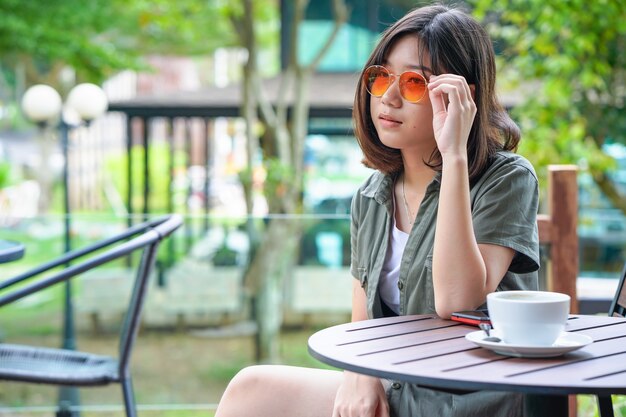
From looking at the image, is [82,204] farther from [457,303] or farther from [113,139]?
[457,303]

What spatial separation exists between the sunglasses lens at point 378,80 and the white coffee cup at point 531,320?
23.8 inches

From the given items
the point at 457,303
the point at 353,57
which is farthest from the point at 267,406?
the point at 353,57

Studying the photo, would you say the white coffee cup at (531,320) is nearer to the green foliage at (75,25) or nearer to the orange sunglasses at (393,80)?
the orange sunglasses at (393,80)

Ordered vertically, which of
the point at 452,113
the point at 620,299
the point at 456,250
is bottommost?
the point at 620,299

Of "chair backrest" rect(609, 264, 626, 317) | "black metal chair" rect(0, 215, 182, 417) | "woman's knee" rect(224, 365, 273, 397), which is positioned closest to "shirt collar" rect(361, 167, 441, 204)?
"woman's knee" rect(224, 365, 273, 397)

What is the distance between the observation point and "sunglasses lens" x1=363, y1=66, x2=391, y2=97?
1901 mm

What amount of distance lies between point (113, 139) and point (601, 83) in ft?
110

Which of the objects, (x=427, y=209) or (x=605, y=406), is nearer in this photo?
(x=605, y=406)

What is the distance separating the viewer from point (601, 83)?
7.72 m

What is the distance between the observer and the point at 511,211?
1.85 m

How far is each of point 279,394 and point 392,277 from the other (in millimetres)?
330

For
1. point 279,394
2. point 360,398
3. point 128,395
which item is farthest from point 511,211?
point 128,395

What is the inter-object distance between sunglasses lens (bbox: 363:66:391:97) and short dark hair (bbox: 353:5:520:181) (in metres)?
0.04

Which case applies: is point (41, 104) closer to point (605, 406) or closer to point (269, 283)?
point (269, 283)
